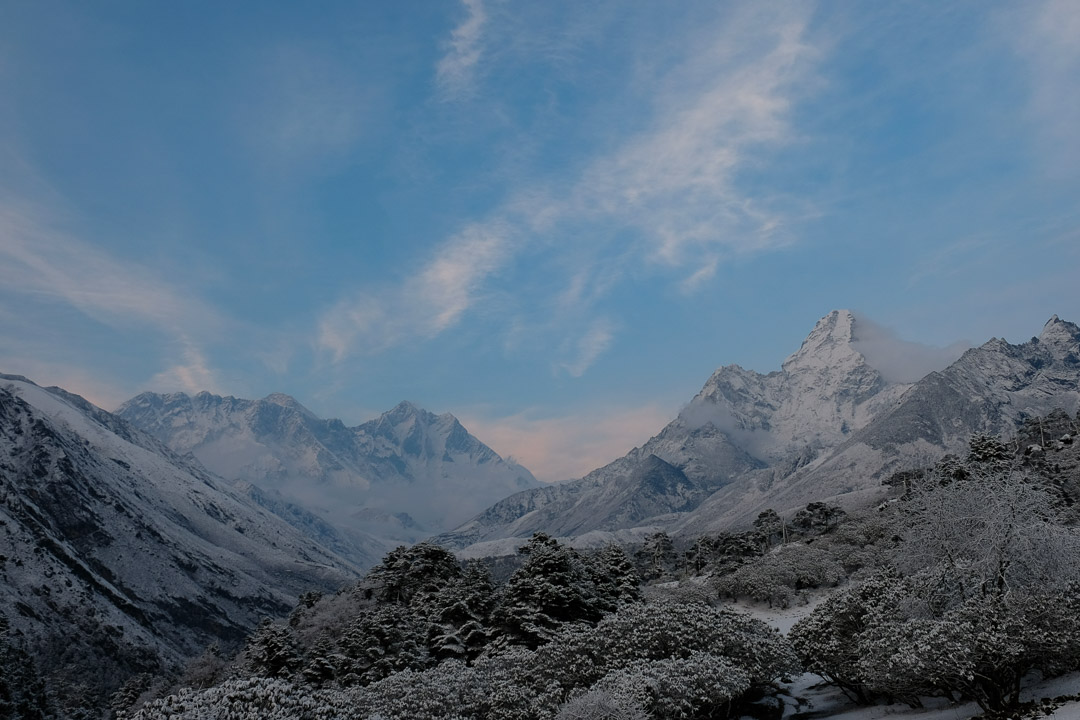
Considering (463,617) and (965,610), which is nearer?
(965,610)

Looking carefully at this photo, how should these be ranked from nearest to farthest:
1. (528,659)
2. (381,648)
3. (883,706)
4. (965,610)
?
(965,610)
(883,706)
(528,659)
(381,648)

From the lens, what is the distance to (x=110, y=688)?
154 metres

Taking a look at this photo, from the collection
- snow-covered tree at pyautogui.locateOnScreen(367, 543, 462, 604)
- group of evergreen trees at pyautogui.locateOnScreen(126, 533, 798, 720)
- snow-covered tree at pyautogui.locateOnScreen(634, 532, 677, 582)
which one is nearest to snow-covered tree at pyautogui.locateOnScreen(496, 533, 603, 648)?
group of evergreen trees at pyautogui.locateOnScreen(126, 533, 798, 720)

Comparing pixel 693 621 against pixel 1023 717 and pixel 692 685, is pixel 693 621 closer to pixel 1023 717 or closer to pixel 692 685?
pixel 692 685

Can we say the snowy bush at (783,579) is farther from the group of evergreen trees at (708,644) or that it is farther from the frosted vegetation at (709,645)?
the group of evergreen trees at (708,644)

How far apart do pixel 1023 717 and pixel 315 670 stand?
41877 millimetres

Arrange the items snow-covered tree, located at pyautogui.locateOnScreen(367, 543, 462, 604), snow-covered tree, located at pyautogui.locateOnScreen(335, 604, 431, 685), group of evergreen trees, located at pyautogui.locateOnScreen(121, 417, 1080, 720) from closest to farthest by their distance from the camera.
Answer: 1. group of evergreen trees, located at pyautogui.locateOnScreen(121, 417, 1080, 720)
2. snow-covered tree, located at pyautogui.locateOnScreen(335, 604, 431, 685)
3. snow-covered tree, located at pyautogui.locateOnScreen(367, 543, 462, 604)

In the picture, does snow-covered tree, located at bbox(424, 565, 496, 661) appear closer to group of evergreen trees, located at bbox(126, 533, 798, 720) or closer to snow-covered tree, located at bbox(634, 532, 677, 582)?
group of evergreen trees, located at bbox(126, 533, 798, 720)

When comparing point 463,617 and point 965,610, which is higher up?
point 965,610

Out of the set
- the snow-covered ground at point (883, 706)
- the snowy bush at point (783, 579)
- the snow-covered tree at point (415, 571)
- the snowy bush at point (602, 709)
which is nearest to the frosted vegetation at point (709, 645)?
the snowy bush at point (602, 709)

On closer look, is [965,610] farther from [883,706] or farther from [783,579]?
[783,579]

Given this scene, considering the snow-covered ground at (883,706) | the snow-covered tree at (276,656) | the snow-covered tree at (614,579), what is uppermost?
the snow-covered tree at (614,579)

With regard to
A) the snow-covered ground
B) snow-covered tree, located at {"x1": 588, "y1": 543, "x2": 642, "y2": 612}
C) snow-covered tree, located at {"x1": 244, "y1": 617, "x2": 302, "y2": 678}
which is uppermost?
snow-covered tree, located at {"x1": 588, "y1": 543, "x2": 642, "y2": 612}

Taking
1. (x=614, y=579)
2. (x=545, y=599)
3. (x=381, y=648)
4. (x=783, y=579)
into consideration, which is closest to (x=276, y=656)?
(x=381, y=648)
